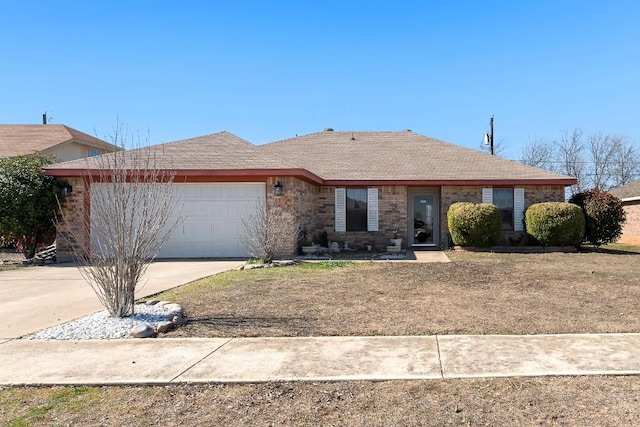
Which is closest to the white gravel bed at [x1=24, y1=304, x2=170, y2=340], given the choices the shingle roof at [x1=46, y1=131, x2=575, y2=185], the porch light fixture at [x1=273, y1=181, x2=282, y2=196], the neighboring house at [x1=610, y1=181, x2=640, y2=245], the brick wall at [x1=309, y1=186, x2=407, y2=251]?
the shingle roof at [x1=46, y1=131, x2=575, y2=185]

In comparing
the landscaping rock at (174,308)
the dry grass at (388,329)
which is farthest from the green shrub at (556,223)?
the landscaping rock at (174,308)

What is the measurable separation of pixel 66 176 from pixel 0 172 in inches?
66.2

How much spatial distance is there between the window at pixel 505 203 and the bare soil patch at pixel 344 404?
45.0 ft

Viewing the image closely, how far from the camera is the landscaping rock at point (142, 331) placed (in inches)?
212

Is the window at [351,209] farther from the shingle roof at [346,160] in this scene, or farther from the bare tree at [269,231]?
the bare tree at [269,231]

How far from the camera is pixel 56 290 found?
8.75 m

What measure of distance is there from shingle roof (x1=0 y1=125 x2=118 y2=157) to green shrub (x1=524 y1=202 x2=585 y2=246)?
18.0 m

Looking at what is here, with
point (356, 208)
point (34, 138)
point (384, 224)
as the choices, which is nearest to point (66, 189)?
point (356, 208)

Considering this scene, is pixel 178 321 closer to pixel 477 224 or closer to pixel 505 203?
pixel 477 224

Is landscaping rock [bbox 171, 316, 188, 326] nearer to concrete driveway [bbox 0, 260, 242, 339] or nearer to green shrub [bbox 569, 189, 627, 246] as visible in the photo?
concrete driveway [bbox 0, 260, 242, 339]

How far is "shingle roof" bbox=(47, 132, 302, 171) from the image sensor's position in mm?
13539

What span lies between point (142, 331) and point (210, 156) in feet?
31.8

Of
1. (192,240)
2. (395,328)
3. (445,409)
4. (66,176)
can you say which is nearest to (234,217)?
(192,240)

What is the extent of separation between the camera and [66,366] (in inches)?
172
